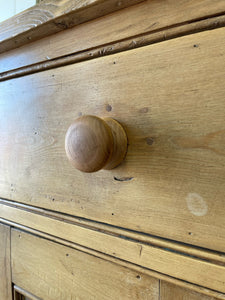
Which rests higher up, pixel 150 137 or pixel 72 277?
pixel 150 137

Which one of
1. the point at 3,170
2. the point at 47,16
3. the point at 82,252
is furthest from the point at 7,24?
the point at 82,252

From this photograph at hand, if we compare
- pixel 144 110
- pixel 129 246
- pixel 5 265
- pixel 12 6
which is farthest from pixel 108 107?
pixel 12 6

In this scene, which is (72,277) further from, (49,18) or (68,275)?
(49,18)

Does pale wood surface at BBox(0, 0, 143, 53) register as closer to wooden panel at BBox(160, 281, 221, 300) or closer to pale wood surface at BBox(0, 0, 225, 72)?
pale wood surface at BBox(0, 0, 225, 72)

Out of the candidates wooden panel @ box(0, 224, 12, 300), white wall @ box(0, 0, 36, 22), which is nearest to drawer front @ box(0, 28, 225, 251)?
wooden panel @ box(0, 224, 12, 300)

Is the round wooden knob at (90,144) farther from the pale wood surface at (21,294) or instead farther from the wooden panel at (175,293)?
the pale wood surface at (21,294)

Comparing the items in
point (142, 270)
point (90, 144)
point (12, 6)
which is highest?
point (12, 6)

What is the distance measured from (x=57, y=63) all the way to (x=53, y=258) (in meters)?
0.28

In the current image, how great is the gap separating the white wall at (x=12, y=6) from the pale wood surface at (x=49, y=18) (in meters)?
0.33

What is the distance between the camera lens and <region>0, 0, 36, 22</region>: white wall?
0.62m

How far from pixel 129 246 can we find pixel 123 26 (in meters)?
0.25

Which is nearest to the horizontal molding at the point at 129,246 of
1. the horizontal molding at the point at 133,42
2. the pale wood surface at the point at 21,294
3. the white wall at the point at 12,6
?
the pale wood surface at the point at 21,294

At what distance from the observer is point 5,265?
42 cm

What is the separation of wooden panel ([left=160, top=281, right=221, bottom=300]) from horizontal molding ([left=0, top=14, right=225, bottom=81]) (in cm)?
25
